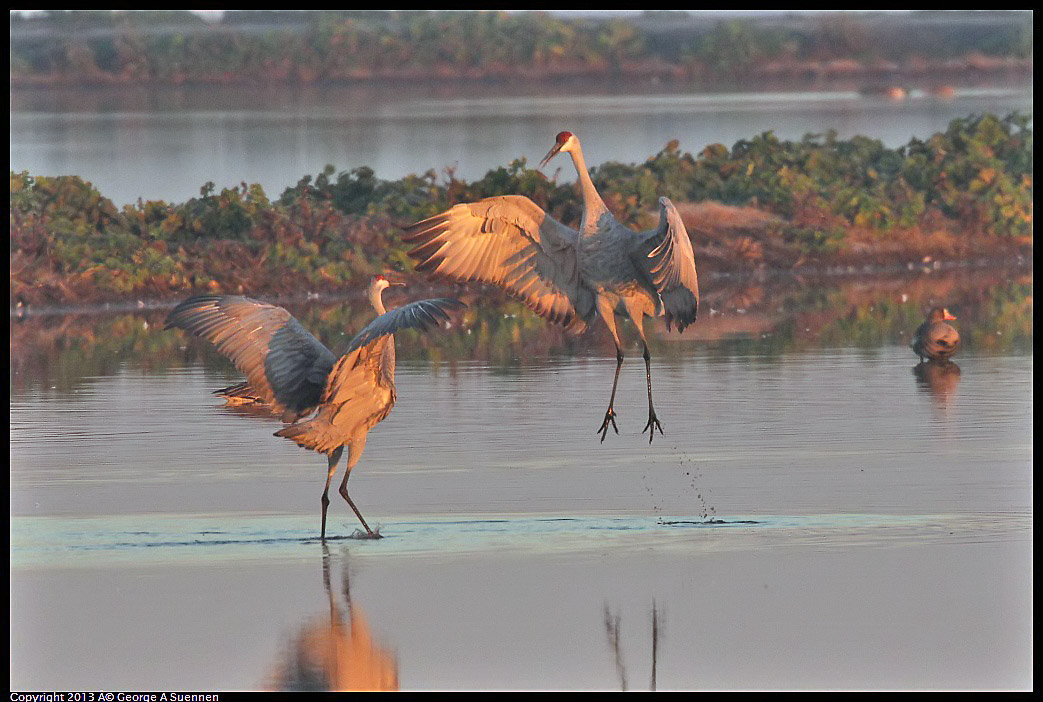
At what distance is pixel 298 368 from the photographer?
11.7 m

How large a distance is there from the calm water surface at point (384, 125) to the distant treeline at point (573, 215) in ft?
18.9

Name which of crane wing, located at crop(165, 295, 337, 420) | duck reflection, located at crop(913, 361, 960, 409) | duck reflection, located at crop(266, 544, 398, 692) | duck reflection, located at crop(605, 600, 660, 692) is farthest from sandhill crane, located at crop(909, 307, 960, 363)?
duck reflection, located at crop(266, 544, 398, 692)

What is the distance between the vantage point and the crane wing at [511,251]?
1256cm

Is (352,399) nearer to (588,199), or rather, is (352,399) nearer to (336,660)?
(588,199)

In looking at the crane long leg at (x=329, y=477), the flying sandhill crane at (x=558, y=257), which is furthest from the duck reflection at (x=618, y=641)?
the flying sandhill crane at (x=558, y=257)

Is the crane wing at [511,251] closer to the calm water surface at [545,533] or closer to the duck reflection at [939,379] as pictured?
the calm water surface at [545,533]

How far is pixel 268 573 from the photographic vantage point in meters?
10.6

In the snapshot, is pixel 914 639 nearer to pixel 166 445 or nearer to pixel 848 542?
pixel 848 542

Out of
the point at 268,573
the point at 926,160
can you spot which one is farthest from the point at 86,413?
the point at 926,160

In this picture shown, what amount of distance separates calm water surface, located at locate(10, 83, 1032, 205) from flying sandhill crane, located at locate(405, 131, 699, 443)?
58.2 feet

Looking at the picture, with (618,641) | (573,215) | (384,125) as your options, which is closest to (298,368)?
(618,641)

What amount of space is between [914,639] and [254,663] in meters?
2.82

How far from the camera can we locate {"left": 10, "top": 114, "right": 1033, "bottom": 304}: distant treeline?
2192cm

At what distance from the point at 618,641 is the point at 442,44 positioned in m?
39.8
